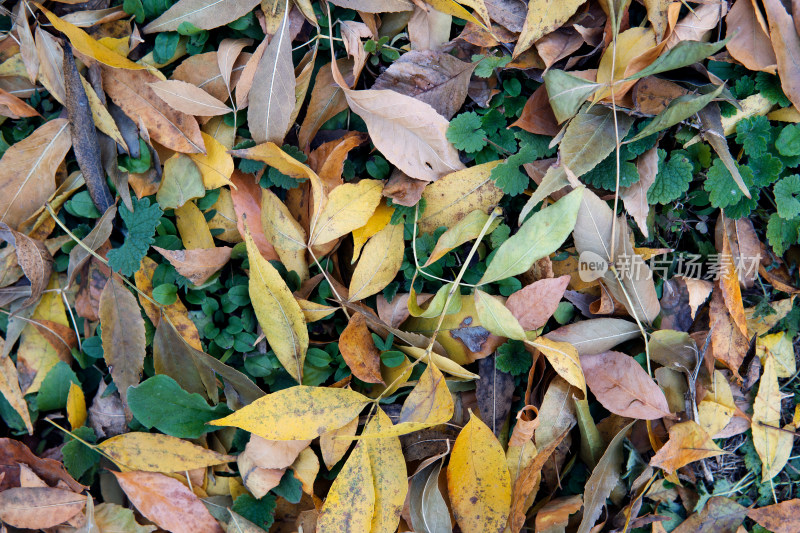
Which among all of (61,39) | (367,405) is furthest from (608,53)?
(61,39)

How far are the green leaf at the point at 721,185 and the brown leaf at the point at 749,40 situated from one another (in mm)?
293

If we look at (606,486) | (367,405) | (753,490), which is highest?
(367,405)

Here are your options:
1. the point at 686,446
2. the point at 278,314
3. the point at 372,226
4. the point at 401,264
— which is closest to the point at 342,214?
the point at 372,226

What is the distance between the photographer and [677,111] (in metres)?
1.47

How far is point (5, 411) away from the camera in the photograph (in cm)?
179

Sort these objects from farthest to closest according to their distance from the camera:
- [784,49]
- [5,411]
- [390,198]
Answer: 1. [5,411]
2. [390,198]
3. [784,49]

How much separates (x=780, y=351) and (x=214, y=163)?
184cm

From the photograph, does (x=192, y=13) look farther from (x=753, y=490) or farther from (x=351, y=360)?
(x=753, y=490)

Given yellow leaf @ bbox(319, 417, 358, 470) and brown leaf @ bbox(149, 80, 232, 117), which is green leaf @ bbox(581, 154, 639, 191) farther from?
brown leaf @ bbox(149, 80, 232, 117)

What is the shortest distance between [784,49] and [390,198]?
118 centimetres

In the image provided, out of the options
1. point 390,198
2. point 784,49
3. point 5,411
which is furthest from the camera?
point 5,411

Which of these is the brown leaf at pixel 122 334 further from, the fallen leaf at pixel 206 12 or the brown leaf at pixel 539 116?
the brown leaf at pixel 539 116

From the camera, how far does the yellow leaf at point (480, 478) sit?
5.22 ft

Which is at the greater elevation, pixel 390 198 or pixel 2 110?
pixel 2 110
